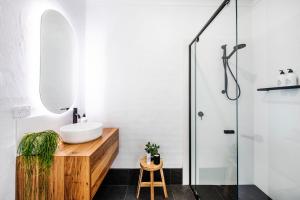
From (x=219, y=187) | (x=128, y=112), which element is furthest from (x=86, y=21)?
(x=219, y=187)

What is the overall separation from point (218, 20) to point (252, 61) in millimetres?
718

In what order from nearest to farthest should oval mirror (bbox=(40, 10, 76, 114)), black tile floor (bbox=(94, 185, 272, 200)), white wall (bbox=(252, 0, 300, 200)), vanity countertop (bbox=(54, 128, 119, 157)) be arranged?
vanity countertop (bbox=(54, 128, 119, 157)) → oval mirror (bbox=(40, 10, 76, 114)) → white wall (bbox=(252, 0, 300, 200)) → black tile floor (bbox=(94, 185, 272, 200))

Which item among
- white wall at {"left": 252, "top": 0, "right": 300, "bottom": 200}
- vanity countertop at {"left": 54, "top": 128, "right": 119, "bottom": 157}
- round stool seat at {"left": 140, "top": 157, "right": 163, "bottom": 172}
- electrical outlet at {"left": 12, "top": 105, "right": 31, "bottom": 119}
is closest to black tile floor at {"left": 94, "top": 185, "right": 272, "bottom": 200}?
white wall at {"left": 252, "top": 0, "right": 300, "bottom": 200}

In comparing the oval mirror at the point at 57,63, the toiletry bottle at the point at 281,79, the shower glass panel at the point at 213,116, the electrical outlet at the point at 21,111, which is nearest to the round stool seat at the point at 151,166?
the shower glass panel at the point at 213,116

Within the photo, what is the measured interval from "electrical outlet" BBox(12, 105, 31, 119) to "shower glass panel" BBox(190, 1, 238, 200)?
5.27ft

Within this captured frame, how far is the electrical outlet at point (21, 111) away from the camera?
114 cm

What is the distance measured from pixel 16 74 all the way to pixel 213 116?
5.85 ft

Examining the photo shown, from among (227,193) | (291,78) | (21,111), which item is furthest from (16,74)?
(291,78)

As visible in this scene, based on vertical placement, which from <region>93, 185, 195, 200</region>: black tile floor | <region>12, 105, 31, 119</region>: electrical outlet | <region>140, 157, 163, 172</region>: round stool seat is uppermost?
<region>12, 105, 31, 119</region>: electrical outlet

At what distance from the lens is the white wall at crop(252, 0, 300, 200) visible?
164 cm

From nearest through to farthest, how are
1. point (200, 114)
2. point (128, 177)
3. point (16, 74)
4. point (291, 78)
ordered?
point (16, 74) → point (291, 78) → point (200, 114) → point (128, 177)

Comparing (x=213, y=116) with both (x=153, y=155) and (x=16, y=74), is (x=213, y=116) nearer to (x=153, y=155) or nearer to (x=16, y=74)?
(x=153, y=155)

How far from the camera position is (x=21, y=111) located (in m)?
1.19

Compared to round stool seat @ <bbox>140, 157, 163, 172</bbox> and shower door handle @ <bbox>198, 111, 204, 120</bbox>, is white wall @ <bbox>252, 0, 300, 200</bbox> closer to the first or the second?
shower door handle @ <bbox>198, 111, 204, 120</bbox>
